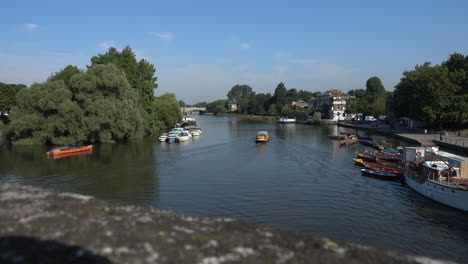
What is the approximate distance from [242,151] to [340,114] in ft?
268

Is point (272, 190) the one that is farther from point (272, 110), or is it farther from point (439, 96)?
point (272, 110)

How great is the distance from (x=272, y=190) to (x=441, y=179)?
34.3 ft

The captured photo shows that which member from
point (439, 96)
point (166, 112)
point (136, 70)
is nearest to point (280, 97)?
point (166, 112)

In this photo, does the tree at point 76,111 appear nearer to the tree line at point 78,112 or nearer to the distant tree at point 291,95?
the tree line at point 78,112

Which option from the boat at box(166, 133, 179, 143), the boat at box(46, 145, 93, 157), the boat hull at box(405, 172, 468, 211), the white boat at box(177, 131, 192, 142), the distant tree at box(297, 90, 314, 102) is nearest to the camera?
the boat hull at box(405, 172, 468, 211)

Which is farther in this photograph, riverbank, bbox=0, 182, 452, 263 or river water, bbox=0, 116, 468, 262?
river water, bbox=0, 116, 468, 262

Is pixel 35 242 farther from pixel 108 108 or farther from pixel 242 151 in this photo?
pixel 108 108

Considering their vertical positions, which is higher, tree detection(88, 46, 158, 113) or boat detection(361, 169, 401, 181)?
tree detection(88, 46, 158, 113)

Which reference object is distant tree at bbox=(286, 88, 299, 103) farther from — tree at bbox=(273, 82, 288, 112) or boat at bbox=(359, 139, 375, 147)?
boat at bbox=(359, 139, 375, 147)

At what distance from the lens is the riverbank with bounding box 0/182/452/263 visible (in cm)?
434

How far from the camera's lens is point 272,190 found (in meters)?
23.3

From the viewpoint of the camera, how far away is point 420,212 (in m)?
19.1

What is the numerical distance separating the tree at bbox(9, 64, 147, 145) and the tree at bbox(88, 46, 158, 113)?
15.5m

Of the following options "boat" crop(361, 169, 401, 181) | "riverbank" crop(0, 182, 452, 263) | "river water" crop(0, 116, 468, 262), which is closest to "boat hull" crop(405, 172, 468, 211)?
"river water" crop(0, 116, 468, 262)
